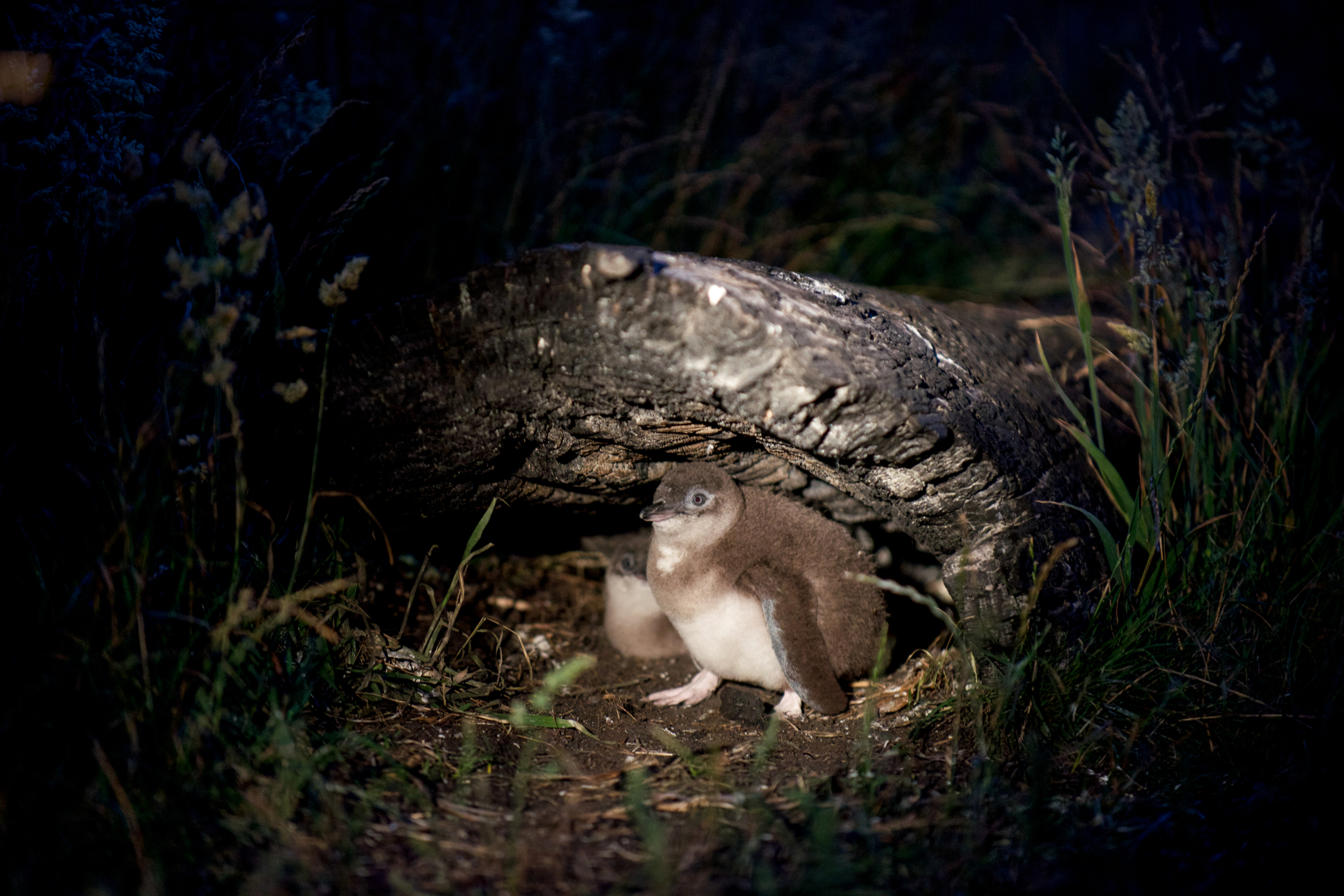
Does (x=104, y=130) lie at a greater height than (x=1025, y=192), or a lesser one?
greater

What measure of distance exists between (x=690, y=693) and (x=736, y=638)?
1.12 ft

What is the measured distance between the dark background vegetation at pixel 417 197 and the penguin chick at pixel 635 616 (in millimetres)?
832

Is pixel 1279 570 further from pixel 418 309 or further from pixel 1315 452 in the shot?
pixel 418 309

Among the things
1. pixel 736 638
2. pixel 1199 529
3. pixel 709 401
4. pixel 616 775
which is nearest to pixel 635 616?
pixel 736 638

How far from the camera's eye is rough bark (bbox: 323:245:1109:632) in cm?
256

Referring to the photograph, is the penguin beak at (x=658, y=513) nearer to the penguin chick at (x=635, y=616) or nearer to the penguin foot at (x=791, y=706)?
the penguin chick at (x=635, y=616)

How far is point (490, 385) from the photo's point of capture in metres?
2.87

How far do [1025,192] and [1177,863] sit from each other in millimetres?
6150

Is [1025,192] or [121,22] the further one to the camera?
[1025,192]

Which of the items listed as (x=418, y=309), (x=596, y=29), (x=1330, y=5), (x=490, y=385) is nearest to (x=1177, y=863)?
(x=490, y=385)

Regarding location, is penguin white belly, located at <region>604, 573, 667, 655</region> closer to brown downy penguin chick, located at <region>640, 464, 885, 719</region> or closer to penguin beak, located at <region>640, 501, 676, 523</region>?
brown downy penguin chick, located at <region>640, 464, 885, 719</region>

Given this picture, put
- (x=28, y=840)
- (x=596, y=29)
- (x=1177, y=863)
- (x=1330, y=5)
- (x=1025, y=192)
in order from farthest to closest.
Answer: (x=1025, y=192) → (x=596, y=29) → (x=1330, y=5) → (x=1177, y=863) → (x=28, y=840)

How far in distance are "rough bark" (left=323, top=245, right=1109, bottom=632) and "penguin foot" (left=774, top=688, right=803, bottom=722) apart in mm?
742

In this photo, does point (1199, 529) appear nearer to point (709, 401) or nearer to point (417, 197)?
point (709, 401)
